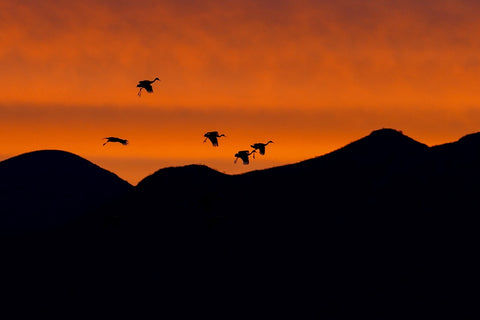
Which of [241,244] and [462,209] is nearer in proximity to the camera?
[462,209]

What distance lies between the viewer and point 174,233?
65.2 metres

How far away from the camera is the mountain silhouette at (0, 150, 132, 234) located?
116 m

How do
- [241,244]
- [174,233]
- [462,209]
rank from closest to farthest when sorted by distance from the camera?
1. [462,209]
2. [241,244]
3. [174,233]

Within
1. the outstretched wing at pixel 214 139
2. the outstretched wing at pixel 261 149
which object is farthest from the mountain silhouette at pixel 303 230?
the outstretched wing at pixel 214 139

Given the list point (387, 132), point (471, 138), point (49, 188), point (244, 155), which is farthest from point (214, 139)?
point (49, 188)

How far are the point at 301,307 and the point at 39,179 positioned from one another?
268 ft

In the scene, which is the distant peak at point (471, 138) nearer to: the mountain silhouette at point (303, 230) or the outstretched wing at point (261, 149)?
the mountain silhouette at point (303, 230)

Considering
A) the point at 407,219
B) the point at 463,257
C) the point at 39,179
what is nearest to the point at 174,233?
the point at 407,219

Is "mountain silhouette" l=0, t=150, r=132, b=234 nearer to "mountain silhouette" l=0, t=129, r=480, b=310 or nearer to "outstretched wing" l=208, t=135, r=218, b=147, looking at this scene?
"mountain silhouette" l=0, t=129, r=480, b=310

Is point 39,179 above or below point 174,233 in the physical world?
above

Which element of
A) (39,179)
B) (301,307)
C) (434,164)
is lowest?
(301,307)

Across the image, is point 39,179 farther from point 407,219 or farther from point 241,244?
point 407,219

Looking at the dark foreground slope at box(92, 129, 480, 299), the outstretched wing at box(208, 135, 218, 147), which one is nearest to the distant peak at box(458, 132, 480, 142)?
the dark foreground slope at box(92, 129, 480, 299)

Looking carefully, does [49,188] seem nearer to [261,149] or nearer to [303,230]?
[303,230]
